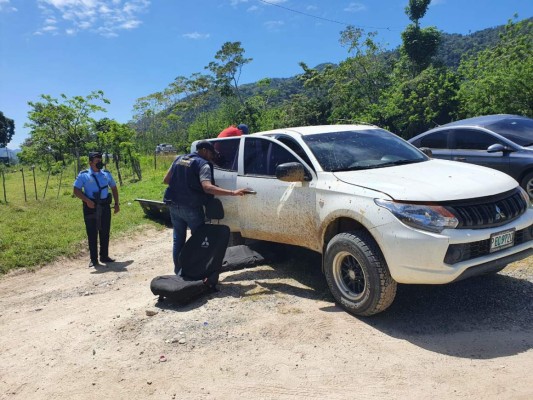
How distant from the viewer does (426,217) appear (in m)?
3.31

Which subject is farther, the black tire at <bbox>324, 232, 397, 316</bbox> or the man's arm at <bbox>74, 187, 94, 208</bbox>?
the man's arm at <bbox>74, 187, 94, 208</bbox>

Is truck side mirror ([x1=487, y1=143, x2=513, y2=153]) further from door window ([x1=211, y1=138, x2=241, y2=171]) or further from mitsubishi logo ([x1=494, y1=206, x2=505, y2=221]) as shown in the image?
door window ([x1=211, y1=138, x2=241, y2=171])

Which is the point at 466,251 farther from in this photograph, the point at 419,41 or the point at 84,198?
the point at 419,41

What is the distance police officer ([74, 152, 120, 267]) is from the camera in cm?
690

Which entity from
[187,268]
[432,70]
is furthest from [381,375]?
[432,70]

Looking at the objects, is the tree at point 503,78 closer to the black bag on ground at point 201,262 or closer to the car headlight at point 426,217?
the car headlight at point 426,217

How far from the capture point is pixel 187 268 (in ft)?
15.7

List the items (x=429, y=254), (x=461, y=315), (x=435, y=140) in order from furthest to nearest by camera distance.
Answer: (x=435, y=140) → (x=461, y=315) → (x=429, y=254)

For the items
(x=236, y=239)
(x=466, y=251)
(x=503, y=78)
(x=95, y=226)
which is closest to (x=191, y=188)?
(x=236, y=239)

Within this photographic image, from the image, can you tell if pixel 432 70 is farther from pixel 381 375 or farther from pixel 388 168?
pixel 381 375

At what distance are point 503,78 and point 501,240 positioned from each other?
14153 millimetres

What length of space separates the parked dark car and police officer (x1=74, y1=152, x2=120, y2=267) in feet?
19.6

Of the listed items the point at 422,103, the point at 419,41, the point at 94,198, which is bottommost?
the point at 94,198

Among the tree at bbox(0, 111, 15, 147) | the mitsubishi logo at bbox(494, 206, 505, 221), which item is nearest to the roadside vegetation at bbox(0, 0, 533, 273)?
the mitsubishi logo at bbox(494, 206, 505, 221)
